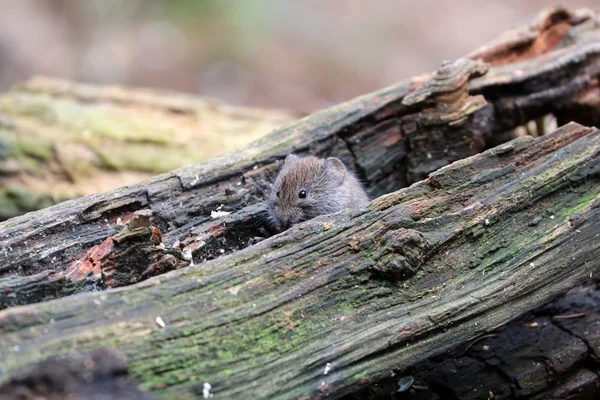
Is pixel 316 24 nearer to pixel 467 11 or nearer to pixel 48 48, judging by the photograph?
pixel 467 11

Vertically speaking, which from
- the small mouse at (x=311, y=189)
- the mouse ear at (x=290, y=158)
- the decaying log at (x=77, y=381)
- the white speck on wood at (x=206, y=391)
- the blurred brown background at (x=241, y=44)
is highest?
the blurred brown background at (x=241, y=44)

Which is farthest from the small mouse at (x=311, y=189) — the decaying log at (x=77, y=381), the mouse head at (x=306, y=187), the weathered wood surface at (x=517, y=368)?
the decaying log at (x=77, y=381)

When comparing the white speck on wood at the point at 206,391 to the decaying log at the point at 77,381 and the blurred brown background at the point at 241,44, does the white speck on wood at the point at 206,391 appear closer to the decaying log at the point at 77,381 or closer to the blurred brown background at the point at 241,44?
the decaying log at the point at 77,381

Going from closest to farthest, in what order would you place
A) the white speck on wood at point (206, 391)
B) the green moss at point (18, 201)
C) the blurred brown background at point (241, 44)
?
the white speck on wood at point (206, 391)
the green moss at point (18, 201)
the blurred brown background at point (241, 44)

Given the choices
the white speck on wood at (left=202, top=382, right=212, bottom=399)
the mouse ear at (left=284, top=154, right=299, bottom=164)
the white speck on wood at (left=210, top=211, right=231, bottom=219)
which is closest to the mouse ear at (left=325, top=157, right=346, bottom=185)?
the mouse ear at (left=284, top=154, right=299, bottom=164)

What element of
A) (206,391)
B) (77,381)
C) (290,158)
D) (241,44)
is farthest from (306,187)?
(241,44)

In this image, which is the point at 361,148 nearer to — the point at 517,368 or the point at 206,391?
the point at 517,368

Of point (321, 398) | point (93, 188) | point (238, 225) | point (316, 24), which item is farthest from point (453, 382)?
point (316, 24)

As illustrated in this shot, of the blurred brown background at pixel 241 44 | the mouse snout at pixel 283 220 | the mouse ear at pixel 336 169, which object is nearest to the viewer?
the mouse snout at pixel 283 220
